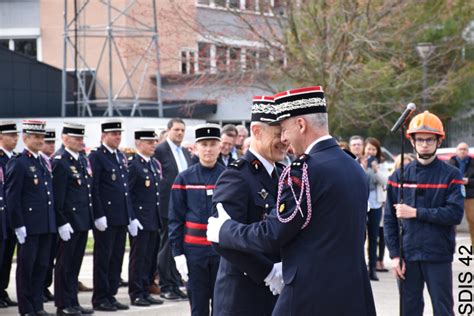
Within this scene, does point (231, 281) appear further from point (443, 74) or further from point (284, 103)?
point (443, 74)

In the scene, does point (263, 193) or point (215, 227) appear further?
point (263, 193)

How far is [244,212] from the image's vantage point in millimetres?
6824

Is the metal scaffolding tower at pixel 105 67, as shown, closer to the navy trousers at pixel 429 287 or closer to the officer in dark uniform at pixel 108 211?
the officer in dark uniform at pixel 108 211

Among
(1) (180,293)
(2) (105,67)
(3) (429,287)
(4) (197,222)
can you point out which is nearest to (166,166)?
(1) (180,293)

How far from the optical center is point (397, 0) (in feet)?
72.2

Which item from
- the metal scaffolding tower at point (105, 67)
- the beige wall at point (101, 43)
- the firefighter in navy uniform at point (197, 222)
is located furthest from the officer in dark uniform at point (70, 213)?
the metal scaffolding tower at point (105, 67)

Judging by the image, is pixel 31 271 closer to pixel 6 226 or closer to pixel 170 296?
pixel 6 226

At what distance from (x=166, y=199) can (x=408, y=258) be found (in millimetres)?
5248

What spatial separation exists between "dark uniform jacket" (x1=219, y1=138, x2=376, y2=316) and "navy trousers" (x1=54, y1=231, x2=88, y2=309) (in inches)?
261

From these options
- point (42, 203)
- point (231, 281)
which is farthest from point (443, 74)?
point (231, 281)

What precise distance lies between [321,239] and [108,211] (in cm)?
732

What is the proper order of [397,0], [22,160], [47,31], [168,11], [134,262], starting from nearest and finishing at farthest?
1. [22,160]
2. [134,262]
3. [397,0]
4. [168,11]
5. [47,31]

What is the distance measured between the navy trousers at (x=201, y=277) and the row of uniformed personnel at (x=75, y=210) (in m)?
3.39

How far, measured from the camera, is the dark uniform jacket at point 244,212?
6703 millimetres
